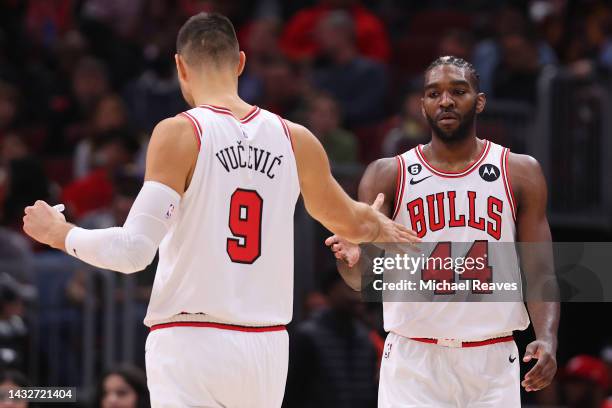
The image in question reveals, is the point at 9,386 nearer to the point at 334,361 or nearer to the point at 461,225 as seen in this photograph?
the point at 334,361

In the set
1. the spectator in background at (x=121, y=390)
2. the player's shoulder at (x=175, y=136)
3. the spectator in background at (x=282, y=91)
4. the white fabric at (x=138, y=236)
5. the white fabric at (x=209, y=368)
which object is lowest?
the white fabric at (x=209, y=368)

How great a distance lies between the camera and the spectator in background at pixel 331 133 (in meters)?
13.2

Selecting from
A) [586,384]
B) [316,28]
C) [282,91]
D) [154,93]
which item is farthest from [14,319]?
[316,28]

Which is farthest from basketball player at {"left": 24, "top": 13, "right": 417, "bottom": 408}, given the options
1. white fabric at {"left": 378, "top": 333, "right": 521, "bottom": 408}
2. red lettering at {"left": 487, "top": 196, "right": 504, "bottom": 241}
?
red lettering at {"left": 487, "top": 196, "right": 504, "bottom": 241}

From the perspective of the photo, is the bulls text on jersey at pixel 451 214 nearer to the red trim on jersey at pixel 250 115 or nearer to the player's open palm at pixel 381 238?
the player's open palm at pixel 381 238

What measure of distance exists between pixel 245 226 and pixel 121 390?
3.64m

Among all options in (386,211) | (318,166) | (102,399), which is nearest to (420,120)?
(102,399)

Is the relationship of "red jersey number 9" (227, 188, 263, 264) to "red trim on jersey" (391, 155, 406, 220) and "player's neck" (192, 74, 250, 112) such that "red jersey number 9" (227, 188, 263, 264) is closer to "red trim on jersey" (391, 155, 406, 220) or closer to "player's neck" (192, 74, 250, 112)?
"player's neck" (192, 74, 250, 112)

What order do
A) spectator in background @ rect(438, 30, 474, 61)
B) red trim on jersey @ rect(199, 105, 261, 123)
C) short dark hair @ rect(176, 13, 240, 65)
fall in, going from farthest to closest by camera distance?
spectator in background @ rect(438, 30, 474, 61) → short dark hair @ rect(176, 13, 240, 65) → red trim on jersey @ rect(199, 105, 261, 123)

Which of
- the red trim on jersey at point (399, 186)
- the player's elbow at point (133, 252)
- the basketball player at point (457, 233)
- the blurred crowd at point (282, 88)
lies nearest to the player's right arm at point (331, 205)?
the basketball player at point (457, 233)

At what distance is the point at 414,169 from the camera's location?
284 inches

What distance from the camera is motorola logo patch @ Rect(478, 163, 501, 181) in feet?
23.3

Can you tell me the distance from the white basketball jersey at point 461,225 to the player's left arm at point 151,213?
1.71 metres

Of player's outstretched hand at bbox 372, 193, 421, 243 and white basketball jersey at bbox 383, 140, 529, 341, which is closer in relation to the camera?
player's outstretched hand at bbox 372, 193, 421, 243
